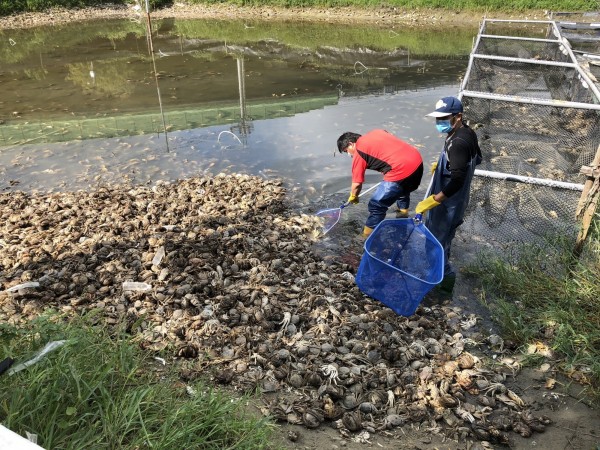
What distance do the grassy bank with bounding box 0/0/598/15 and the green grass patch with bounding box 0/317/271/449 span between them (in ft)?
82.0

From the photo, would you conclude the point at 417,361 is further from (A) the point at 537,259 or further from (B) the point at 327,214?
(B) the point at 327,214

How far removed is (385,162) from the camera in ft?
17.8

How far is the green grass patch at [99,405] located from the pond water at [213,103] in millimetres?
4408

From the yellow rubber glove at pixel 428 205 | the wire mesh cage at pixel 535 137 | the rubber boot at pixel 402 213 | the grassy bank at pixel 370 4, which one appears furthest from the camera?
the grassy bank at pixel 370 4

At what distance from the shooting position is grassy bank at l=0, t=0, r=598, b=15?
73.7ft

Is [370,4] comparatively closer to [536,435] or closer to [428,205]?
[428,205]

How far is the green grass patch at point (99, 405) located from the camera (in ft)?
7.64

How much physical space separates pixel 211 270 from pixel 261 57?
1351 cm

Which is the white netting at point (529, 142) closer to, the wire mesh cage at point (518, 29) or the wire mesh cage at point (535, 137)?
the wire mesh cage at point (535, 137)

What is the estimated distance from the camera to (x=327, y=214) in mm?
6309

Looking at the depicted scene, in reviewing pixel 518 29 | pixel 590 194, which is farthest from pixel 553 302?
pixel 518 29

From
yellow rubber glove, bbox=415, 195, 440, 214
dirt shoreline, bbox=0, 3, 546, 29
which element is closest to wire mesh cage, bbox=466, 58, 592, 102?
yellow rubber glove, bbox=415, 195, 440, 214

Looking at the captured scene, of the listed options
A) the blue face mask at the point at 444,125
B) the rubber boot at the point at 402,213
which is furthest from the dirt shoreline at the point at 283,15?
the blue face mask at the point at 444,125

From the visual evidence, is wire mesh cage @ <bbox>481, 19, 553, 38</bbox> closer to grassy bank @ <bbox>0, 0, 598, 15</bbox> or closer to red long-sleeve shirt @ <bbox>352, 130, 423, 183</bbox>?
grassy bank @ <bbox>0, 0, 598, 15</bbox>
